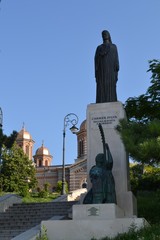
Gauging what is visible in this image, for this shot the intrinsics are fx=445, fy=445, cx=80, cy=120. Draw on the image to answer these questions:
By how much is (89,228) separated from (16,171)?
150 ft

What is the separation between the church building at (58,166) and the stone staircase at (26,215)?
40.3 metres

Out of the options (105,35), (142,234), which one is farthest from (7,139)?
(142,234)

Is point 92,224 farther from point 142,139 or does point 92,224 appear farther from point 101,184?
point 142,139

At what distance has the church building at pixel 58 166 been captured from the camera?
71569mm

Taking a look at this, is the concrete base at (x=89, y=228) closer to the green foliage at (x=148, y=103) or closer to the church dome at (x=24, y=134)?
the green foliage at (x=148, y=103)

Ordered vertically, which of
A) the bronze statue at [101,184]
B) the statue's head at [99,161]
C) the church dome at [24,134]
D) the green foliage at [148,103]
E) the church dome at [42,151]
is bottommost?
the bronze statue at [101,184]

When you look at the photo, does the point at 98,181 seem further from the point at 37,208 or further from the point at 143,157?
the point at 37,208

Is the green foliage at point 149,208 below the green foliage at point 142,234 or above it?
above

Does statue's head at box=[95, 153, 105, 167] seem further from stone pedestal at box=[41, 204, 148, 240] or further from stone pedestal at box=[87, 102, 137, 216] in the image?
stone pedestal at box=[87, 102, 137, 216]

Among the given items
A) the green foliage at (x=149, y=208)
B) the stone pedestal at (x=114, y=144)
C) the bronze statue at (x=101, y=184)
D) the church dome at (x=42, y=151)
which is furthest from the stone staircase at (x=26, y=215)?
the church dome at (x=42, y=151)

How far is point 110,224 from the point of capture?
11.0 m

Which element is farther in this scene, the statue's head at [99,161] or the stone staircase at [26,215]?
the stone staircase at [26,215]

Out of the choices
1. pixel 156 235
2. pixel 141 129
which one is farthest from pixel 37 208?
pixel 156 235

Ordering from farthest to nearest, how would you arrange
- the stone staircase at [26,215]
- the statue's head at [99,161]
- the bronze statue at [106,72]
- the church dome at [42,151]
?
the church dome at [42,151] → the stone staircase at [26,215] → the bronze statue at [106,72] → the statue's head at [99,161]
